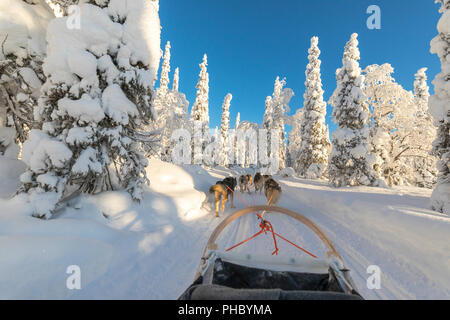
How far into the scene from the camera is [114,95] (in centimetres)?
530

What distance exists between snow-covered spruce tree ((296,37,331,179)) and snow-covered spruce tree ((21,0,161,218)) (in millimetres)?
21723

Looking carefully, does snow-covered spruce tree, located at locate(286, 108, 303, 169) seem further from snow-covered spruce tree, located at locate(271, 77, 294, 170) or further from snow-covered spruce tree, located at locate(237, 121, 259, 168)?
snow-covered spruce tree, located at locate(237, 121, 259, 168)

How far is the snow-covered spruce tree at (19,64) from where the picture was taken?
516 centimetres

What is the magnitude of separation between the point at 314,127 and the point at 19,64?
24970 mm

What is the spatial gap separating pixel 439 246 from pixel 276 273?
13.2ft

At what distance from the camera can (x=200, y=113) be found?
1091 inches

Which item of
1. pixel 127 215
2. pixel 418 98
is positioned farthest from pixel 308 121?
pixel 127 215

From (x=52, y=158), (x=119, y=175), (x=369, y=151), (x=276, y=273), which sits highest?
(x=369, y=151)

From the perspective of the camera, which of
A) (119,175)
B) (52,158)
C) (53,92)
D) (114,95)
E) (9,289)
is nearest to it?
(9,289)

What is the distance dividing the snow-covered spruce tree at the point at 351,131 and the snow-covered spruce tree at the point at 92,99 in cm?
1486

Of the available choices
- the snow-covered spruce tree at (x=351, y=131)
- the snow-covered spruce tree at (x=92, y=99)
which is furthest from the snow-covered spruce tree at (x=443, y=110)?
the snow-covered spruce tree at (x=92, y=99)

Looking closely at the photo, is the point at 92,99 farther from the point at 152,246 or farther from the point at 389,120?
the point at 389,120
